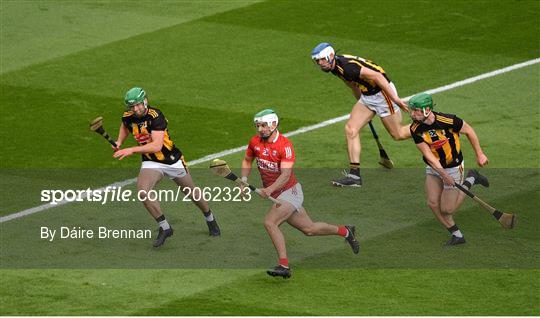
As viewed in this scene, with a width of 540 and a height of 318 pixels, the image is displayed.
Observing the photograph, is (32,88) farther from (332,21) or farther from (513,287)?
(513,287)

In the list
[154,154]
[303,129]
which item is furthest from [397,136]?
[154,154]

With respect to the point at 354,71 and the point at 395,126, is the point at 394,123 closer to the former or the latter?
the point at 395,126

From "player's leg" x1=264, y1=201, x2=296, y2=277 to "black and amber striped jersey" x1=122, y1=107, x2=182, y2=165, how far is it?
6.81ft

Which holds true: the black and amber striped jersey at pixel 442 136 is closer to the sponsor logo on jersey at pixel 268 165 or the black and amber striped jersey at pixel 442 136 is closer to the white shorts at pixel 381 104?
the sponsor logo on jersey at pixel 268 165

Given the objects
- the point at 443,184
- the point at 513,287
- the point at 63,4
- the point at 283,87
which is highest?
the point at 63,4

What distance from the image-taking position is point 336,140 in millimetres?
24094

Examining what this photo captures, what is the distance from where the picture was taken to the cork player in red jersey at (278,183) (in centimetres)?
1772

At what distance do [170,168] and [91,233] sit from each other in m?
1.56

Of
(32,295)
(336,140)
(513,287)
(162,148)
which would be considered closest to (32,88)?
(336,140)

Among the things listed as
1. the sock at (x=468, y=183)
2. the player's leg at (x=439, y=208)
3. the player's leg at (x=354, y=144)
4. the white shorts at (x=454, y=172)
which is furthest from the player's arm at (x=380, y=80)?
the player's leg at (x=439, y=208)

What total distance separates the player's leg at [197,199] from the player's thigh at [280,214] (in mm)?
1844

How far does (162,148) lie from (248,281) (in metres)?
2.55

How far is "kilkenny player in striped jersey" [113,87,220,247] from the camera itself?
61.9 feet

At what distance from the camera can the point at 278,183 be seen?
1772 cm
